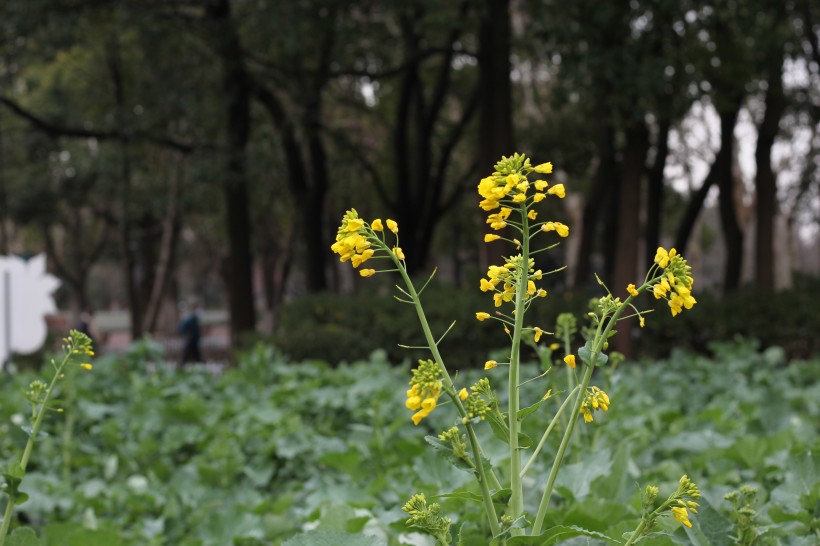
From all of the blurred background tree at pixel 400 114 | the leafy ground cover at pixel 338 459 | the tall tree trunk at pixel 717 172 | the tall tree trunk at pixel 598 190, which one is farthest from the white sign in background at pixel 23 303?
the tall tree trunk at pixel 717 172

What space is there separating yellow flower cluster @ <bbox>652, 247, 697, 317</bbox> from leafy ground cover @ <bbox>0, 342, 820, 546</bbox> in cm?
32

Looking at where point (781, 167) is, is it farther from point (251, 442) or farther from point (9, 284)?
point (251, 442)

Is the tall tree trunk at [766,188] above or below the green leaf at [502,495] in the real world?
above

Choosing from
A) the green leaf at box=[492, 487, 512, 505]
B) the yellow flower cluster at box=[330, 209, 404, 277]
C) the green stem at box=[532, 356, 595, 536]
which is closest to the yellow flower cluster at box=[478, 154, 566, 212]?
the yellow flower cluster at box=[330, 209, 404, 277]

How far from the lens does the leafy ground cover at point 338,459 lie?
6.27ft

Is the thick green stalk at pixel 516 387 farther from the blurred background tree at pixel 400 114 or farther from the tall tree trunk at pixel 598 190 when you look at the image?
the tall tree trunk at pixel 598 190

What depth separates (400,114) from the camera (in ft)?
65.6

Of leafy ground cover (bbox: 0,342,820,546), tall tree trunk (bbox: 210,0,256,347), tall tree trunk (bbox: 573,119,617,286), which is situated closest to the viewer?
leafy ground cover (bbox: 0,342,820,546)

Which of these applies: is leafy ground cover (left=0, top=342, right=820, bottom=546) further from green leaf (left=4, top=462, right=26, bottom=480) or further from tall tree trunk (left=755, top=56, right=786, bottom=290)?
tall tree trunk (left=755, top=56, right=786, bottom=290)

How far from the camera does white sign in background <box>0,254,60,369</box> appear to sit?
8617 mm

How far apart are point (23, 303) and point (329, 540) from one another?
8.24 meters

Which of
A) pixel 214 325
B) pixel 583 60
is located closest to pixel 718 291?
pixel 583 60

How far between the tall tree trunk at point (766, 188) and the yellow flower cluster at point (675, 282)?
1540 centimetres

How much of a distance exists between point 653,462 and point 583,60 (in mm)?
9329
